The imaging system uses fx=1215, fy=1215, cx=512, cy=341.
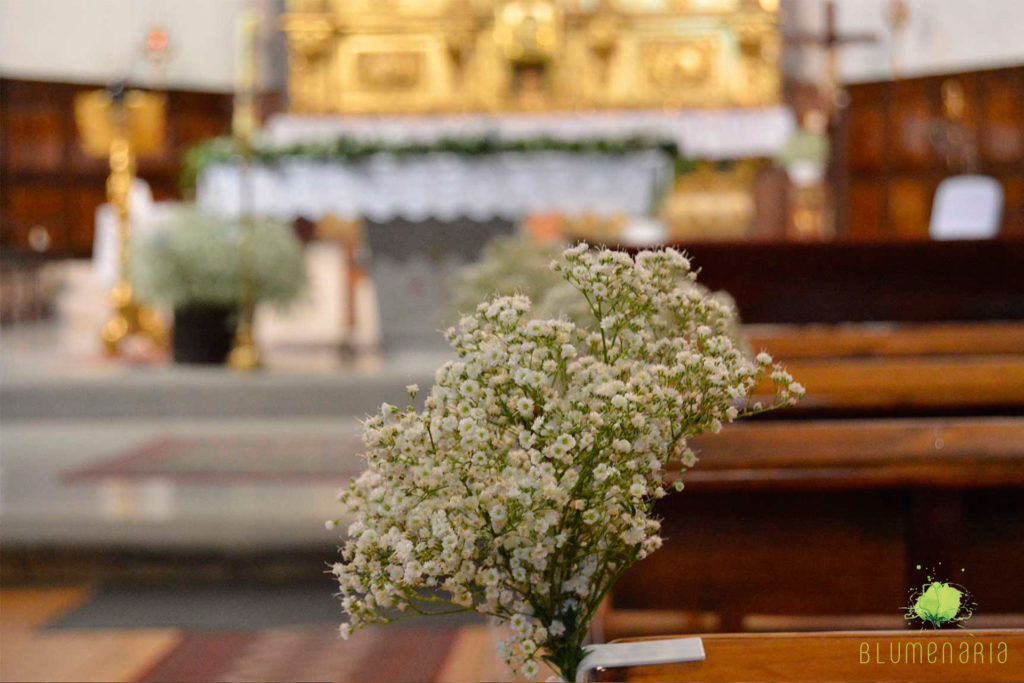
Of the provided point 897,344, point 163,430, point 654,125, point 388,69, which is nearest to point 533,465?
point 897,344

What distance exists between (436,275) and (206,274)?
4.23 feet

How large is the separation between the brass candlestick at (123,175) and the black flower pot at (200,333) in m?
0.48

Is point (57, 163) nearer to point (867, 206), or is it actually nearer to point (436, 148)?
point (436, 148)

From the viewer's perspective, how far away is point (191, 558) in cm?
311

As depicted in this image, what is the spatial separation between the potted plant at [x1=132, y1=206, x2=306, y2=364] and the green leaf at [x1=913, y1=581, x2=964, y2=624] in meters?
4.16

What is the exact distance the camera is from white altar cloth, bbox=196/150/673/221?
5629mm

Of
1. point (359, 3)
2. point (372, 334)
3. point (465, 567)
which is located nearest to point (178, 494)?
point (465, 567)

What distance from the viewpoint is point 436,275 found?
594 centimetres

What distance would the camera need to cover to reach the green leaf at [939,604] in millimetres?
901

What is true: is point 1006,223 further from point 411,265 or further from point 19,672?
point 19,672

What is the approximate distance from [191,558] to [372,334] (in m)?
3.95

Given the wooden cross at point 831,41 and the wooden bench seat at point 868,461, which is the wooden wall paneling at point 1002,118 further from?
the wooden bench seat at point 868,461

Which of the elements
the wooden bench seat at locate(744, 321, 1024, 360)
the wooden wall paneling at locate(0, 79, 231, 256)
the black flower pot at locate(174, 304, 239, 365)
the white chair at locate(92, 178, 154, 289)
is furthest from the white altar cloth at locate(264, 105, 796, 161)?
the wooden bench seat at locate(744, 321, 1024, 360)

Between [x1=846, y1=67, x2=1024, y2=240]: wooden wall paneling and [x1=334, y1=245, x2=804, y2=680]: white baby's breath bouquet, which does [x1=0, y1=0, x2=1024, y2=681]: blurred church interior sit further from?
[x1=334, y1=245, x2=804, y2=680]: white baby's breath bouquet
